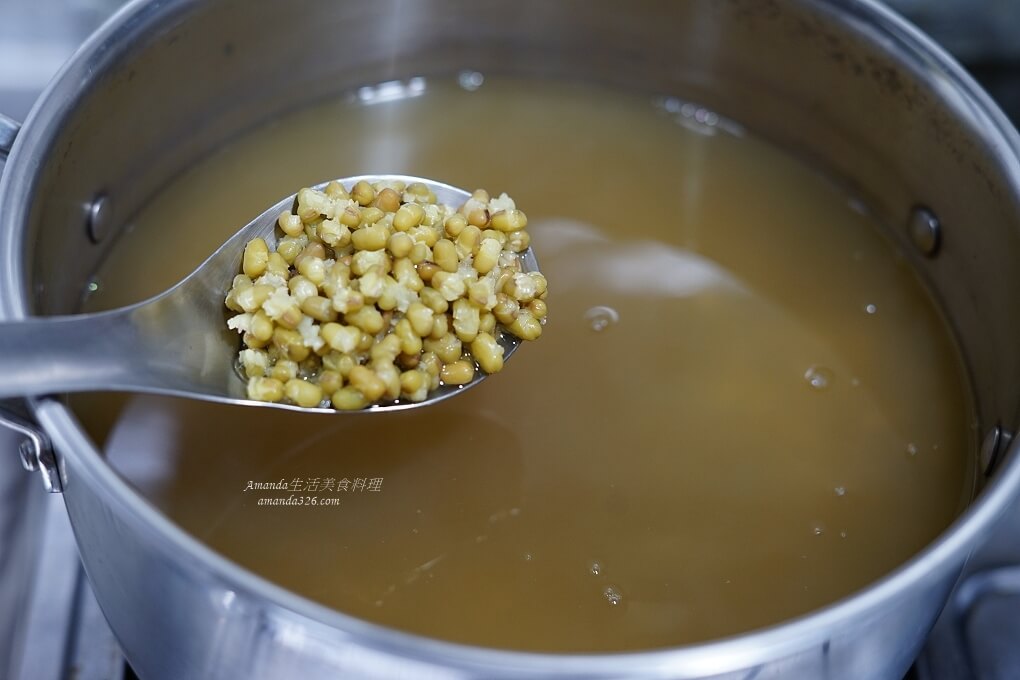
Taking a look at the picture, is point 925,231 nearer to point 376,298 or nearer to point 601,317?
point 601,317

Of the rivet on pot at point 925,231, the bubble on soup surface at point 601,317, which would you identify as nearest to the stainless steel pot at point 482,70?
the rivet on pot at point 925,231

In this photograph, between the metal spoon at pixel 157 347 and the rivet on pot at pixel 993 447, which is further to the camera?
the rivet on pot at pixel 993 447

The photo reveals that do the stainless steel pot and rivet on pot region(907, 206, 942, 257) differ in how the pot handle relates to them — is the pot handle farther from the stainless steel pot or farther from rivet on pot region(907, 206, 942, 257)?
rivet on pot region(907, 206, 942, 257)

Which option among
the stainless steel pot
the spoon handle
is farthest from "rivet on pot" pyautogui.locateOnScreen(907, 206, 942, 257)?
the spoon handle

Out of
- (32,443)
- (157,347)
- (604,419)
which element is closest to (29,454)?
(32,443)

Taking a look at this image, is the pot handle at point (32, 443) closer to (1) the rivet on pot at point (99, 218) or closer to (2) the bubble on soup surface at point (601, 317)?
(1) the rivet on pot at point (99, 218)

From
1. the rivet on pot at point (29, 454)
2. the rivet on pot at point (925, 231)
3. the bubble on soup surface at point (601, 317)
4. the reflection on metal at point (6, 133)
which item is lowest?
the bubble on soup surface at point (601, 317)

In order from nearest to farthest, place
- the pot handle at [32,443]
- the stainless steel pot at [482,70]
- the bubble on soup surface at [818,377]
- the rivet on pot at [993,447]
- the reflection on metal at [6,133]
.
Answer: the stainless steel pot at [482,70], the pot handle at [32,443], the reflection on metal at [6,133], the rivet on pot at [993,447], the bubble on soup surface at [818,377]

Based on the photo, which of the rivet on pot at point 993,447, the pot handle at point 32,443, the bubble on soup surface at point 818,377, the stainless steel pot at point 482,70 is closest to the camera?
the stainless steel pot at point 482,70
